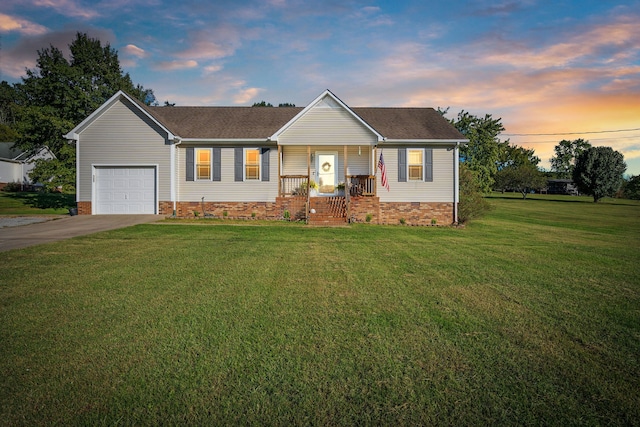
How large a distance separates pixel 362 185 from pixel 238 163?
647 centimetres

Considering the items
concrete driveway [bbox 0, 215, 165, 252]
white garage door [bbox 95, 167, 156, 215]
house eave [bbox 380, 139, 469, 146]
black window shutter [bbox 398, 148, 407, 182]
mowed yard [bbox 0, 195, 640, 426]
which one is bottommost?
mowed yard [bbox 0, 195, 640, 426]

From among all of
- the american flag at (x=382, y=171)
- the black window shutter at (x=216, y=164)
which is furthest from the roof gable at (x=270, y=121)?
the american flag at (x=382, y=171)

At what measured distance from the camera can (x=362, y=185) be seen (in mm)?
18125

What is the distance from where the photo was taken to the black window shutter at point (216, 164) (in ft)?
59.9

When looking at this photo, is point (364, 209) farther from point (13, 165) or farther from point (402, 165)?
point (13, 165)

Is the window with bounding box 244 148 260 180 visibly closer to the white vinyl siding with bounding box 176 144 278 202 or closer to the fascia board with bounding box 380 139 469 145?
the white vinyl siding with bounding box 176 144 278 202

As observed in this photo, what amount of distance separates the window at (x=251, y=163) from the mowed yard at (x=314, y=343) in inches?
425

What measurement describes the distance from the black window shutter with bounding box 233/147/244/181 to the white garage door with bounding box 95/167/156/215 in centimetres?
402

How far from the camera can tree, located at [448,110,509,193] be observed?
108 feet

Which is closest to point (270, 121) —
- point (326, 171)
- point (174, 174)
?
point (326, 171)

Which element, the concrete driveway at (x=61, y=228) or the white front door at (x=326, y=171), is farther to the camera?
the white front door at (x=326, y=171)

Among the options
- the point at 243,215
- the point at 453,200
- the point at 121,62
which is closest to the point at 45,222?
the point at 243,215

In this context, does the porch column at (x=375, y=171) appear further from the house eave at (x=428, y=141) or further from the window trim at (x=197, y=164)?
the window trim at (x=197, y=164)

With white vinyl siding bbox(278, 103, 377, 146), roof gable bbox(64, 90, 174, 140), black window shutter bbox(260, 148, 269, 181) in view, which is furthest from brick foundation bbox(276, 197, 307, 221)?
roof gable bbox(64, 90, 174, 140)
